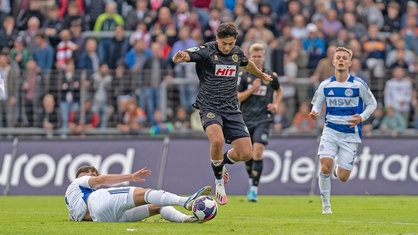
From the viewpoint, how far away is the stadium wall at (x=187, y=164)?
83.9 feet

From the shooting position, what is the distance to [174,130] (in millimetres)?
28266

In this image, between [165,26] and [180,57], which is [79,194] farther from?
[165,26]

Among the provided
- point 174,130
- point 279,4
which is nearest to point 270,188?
point 174,130

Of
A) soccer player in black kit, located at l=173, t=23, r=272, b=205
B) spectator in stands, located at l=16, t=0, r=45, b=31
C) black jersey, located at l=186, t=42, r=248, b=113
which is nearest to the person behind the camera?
soccer player in black kit, located at l=173, t=23, r=272, b=205

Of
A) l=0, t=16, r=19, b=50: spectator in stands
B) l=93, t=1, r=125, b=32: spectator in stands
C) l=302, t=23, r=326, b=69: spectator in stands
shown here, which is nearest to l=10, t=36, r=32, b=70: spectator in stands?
l=0, t=16, r=19, b=50: spectator in stands

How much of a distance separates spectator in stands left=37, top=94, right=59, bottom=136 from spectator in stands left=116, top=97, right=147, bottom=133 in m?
1.67

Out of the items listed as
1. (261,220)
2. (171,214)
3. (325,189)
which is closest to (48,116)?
(325,189)

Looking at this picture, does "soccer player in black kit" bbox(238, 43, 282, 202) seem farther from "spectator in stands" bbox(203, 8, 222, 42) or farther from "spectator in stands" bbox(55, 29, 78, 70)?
"spectator in stands" bbox(55, 29, 78, 70)

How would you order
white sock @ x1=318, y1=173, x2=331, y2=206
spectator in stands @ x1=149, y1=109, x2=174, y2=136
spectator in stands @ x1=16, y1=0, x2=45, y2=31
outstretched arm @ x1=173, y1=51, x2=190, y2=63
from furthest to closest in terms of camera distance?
1. spectator in stands @ x1=16, y1=0, x2=45, y2=31
2. spectator in stands @ x1=149, y1=109, x2=174, y2=136
3. white sock @ x1=318, y1=173, x2=331, y2=206
4. outstretched arm @ x1=173, y1=51, x2=190, y2=63

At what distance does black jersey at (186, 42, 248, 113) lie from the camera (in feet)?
56.3

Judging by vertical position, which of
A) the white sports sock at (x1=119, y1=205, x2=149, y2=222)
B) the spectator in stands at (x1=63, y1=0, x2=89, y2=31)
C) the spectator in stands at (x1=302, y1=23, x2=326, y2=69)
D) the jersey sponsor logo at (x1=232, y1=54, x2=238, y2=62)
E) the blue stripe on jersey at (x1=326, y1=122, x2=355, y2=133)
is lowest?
the white sports sock at (x1=119, y1=205, x2=149, y2=222)

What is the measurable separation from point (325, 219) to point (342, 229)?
184cm

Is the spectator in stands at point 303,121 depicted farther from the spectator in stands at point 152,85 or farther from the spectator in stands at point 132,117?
the spectator in stands at point 132,117

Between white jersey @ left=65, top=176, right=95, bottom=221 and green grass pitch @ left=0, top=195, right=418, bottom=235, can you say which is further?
white jersey @ left=65, top=176, right=95, bottom=221
